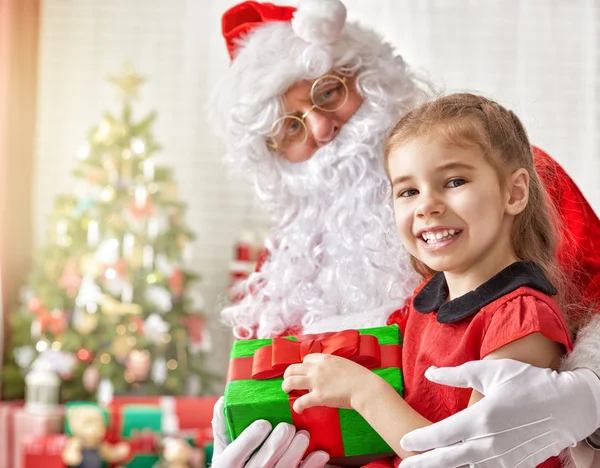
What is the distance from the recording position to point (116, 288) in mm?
4492

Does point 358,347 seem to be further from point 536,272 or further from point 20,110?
point 20,110

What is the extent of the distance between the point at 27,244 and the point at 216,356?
5.46 feet

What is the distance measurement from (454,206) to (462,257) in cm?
9

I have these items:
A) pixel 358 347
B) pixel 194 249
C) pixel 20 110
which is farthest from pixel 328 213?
pixel 20 110

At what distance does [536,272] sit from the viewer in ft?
4.22

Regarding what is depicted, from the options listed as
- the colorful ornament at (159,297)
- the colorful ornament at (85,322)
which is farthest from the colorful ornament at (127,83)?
the colorful ornament at (85,322)

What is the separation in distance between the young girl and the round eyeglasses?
76cm

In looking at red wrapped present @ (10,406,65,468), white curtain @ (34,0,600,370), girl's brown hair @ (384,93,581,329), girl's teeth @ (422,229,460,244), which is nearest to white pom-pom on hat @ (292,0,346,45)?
girl's brown hair @ (384,93,581,329)

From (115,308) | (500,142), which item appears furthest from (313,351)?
(115,308)

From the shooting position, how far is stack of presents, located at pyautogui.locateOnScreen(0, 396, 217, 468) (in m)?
4.21

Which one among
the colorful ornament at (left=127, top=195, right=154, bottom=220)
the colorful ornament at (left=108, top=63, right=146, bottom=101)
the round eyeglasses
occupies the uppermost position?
the colorful ornament at (left=108, top=63, right=146, bottom=101)

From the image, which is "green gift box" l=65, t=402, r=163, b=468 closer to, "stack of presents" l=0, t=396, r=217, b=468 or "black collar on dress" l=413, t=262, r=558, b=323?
"stack of presents" l=0, t=396, r=217, b=468

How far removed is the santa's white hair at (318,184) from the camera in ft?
6.70

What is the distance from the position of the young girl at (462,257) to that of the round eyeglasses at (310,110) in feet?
2.48
